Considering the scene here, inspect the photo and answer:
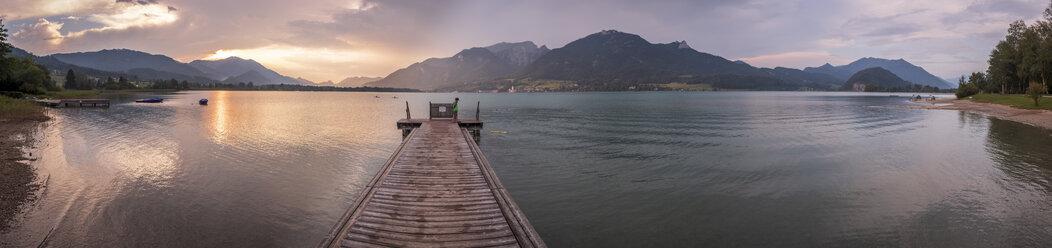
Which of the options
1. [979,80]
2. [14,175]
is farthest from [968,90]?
[14,175]

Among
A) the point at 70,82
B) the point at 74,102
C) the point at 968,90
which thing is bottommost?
the point at 74,102

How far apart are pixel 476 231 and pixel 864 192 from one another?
689 inches

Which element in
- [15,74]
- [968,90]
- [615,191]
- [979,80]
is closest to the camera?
[615,191]

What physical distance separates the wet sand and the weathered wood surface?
11003mm

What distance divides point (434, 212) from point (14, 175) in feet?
70.7

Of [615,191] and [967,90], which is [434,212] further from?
[967,90]

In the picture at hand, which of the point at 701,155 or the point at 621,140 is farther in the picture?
the point at 621,140

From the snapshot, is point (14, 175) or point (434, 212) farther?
point (14, 175)

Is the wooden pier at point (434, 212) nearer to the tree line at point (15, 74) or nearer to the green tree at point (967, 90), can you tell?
the tree line at point (15, 74)

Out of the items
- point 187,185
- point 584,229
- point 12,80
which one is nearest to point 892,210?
point 584,229

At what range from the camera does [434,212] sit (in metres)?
9.78

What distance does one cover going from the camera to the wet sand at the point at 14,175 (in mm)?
12914

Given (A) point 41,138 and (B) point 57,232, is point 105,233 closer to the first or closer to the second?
(B) point 57,232

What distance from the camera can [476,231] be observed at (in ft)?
28.3
